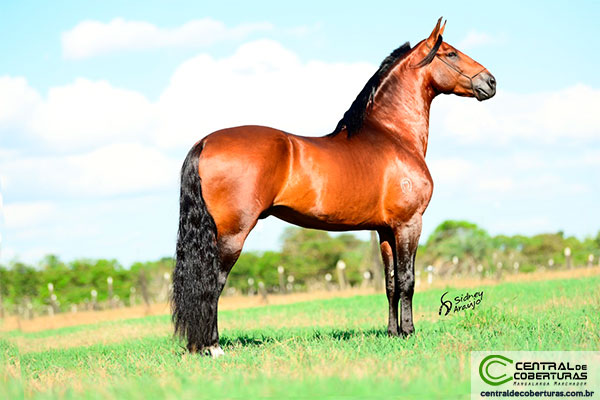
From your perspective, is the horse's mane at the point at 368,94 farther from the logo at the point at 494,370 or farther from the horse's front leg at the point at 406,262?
the logo at the point at 494,370

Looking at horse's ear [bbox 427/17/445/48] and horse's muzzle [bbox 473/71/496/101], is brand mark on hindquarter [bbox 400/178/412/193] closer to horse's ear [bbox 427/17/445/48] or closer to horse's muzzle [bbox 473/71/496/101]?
horse's muzzle [bbox 473/71/496/101]

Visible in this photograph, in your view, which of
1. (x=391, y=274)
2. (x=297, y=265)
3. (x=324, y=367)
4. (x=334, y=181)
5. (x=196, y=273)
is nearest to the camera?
(x=324, y=367)

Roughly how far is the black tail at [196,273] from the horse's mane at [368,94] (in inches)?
82.0

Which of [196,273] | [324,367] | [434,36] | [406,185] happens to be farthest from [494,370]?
[434,36]

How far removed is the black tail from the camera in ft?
19.2

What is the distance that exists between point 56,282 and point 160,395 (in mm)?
55985

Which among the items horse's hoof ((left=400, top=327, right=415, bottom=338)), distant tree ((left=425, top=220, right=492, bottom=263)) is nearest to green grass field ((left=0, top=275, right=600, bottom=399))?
horse's hoof ((left=400, top=327, right=415, bottom=338))

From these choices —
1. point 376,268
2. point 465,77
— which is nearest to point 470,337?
point 465,77

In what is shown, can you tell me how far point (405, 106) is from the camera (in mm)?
7645

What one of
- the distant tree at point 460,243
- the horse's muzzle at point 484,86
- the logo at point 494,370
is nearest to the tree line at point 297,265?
the distant tree at point 460,243

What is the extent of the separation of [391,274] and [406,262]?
42 centimetres

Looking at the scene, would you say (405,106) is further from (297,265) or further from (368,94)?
(297,265)

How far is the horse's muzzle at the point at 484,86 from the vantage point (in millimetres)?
7699

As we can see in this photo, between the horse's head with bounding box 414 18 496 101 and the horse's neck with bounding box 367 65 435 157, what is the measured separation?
0.61 ft
